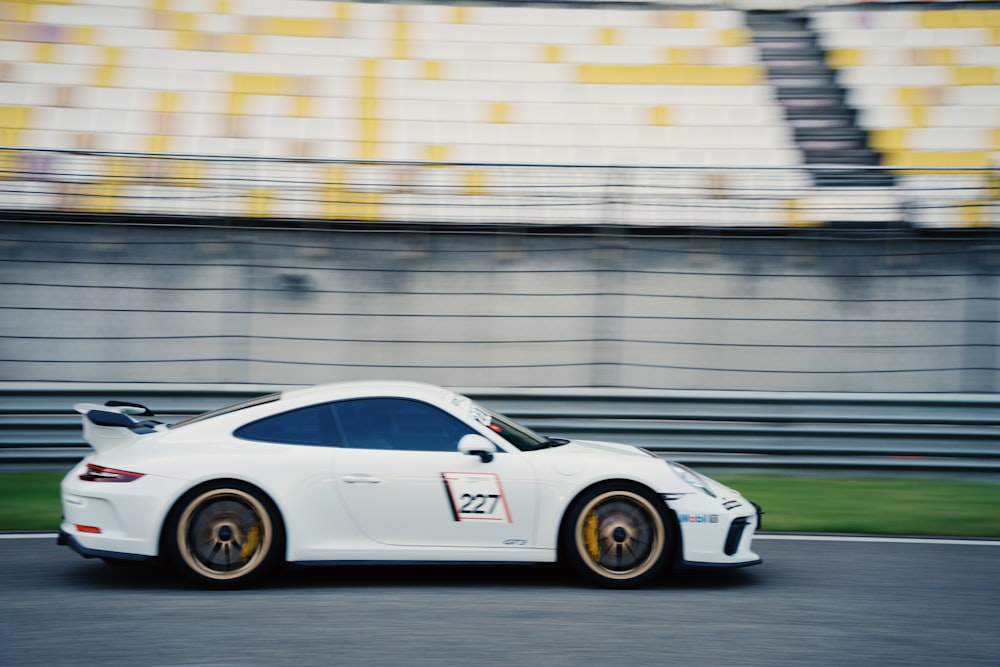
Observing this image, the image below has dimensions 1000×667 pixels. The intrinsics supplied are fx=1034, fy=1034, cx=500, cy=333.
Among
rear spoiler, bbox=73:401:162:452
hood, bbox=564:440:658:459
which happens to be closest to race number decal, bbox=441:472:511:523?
hood, bbox=564:440:658:459

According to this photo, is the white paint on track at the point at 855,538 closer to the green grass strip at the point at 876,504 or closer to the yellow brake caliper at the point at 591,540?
the green grass strip at the point at 876,504

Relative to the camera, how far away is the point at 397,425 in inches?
218

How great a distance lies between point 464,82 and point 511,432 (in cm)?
791

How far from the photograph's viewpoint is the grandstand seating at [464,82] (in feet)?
39.7

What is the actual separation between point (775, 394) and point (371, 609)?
15.8 feet

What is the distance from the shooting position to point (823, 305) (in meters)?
9.16

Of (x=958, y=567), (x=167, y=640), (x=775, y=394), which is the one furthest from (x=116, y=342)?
(x=958, y=567)

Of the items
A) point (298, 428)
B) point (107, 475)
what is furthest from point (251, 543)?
point (107, 475)

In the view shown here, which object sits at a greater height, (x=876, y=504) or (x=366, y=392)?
(x=366, y=392)

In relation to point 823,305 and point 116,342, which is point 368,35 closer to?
point 116,342

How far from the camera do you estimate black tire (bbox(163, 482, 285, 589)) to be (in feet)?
17.3

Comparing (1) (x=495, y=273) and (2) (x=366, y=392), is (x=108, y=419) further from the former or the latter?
(1) (x=495, y=273)

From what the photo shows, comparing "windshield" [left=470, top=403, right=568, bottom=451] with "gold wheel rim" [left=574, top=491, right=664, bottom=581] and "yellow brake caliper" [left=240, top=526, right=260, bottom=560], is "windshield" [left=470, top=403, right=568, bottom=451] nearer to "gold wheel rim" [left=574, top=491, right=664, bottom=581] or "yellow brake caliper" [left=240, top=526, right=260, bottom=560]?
"gold wheel rim" [left=574, top=491, right=664, bottom=581]

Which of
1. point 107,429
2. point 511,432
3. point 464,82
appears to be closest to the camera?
point 107,429
